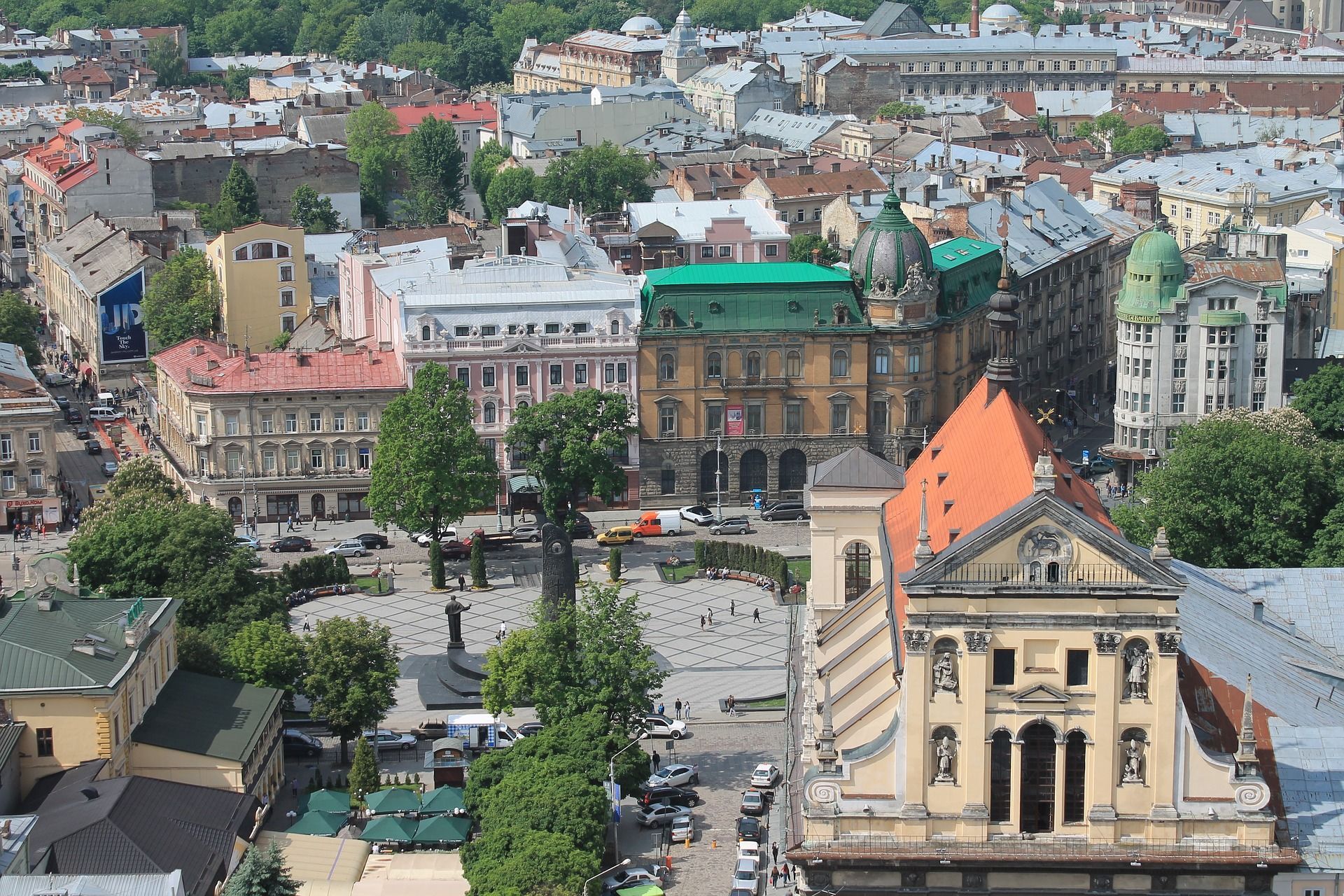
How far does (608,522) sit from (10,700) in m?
50.2

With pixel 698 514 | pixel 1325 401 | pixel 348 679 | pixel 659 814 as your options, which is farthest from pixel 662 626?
pixel 1325 401

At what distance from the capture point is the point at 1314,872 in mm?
69188

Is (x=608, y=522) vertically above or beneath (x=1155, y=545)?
beneath

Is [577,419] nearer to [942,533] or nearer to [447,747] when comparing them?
[447,747]

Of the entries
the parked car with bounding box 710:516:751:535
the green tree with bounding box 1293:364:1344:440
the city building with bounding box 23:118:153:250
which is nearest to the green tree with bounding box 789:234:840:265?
the parked car with bounding box 710:516:751:535

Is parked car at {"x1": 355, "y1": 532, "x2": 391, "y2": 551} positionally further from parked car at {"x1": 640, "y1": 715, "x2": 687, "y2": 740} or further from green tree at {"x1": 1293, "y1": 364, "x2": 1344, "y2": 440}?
green tree at {"x1": 1293, "y1": 364, "x2": 1344, "y2": 440}

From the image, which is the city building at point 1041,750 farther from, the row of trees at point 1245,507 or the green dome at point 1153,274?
the green dome at point 1153,274

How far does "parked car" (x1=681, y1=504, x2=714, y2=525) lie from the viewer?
421 feet

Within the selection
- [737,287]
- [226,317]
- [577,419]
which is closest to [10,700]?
[577,419]

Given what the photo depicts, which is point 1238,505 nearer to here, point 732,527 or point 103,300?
point 732,527

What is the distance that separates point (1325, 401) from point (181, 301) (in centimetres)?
6992

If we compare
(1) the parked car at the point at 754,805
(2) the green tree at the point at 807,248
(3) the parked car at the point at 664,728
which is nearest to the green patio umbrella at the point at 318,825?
(1) the parked car at the point at 754,805

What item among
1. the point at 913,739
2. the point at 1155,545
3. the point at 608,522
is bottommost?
the point at 608,522

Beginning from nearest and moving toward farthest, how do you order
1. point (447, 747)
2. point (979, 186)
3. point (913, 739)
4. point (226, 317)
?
→ point (913, 739), point (447, 747), point (226, 317), point (979, 186)
